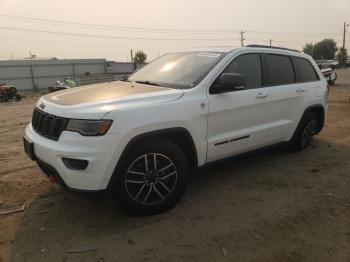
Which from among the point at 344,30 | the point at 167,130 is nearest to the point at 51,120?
the point at 167,130

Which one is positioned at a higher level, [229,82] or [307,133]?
[229,82]

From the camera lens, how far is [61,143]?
3.50 metres

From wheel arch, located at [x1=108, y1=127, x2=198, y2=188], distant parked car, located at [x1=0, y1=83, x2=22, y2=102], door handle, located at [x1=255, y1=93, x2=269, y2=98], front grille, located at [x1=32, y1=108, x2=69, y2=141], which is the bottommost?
distant parked car, located at [x1=0, y1=83, x2=22, y2=102]

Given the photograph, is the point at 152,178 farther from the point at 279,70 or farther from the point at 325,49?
the point at 325,49

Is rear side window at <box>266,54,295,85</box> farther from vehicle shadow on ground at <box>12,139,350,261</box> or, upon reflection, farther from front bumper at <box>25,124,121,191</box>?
front bumper at <box>25,124,121,191</box>

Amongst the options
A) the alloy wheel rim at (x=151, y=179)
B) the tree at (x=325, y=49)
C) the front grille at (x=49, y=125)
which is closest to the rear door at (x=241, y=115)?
the alloy wheel rim at (x=151, y=179)

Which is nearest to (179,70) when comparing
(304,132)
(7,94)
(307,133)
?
(304,132)

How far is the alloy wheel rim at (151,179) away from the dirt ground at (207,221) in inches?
8.9

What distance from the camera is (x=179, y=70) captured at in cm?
475

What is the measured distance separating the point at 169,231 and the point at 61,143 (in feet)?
4.38

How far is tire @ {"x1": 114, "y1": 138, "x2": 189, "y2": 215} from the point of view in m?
3.68

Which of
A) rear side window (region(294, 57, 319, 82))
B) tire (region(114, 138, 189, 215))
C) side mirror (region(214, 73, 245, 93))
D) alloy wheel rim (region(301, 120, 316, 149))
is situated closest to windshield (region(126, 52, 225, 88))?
side mirror (region(214, 73, 245, 93))

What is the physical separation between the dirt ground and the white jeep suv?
31 centimetres

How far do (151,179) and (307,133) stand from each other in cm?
343
